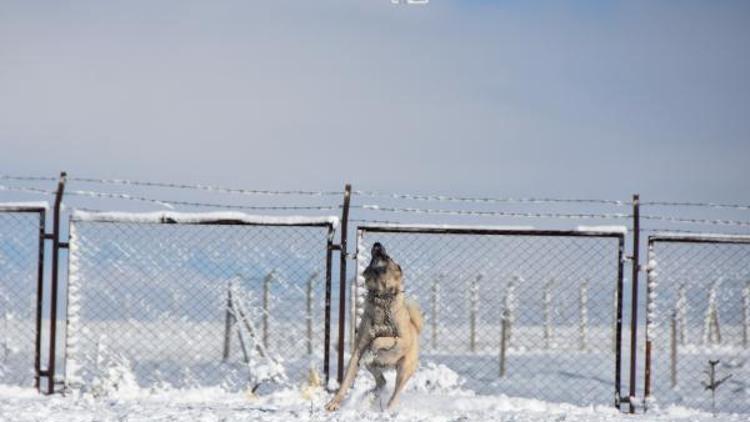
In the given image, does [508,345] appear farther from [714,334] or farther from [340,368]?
[340,368]

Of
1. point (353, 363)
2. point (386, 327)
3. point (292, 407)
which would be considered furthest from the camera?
point (292, 407)

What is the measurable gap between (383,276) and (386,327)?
0.48 meters

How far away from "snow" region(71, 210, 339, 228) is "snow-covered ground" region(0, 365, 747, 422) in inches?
66.7

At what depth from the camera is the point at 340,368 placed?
1031 cm

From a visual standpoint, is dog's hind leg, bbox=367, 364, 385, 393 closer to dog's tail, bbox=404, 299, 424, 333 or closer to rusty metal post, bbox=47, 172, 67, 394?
dog's tail, bbox=404, 299, 424, 333

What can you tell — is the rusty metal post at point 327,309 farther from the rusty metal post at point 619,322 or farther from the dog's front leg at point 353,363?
the rusty metal post at point 619,322

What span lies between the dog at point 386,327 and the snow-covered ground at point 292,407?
1.24 ft

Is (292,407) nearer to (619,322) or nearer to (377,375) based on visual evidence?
(377,375)

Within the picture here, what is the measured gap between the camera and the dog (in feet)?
27.6

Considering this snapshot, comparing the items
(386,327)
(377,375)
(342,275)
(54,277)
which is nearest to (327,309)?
(342,275)

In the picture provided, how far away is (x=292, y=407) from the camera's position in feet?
31.1

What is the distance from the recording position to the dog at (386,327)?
8.41m

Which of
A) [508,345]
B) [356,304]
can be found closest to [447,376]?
[356,304]

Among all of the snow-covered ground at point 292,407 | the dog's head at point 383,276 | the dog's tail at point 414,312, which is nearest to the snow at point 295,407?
the snow-covered ground at point 292,407
